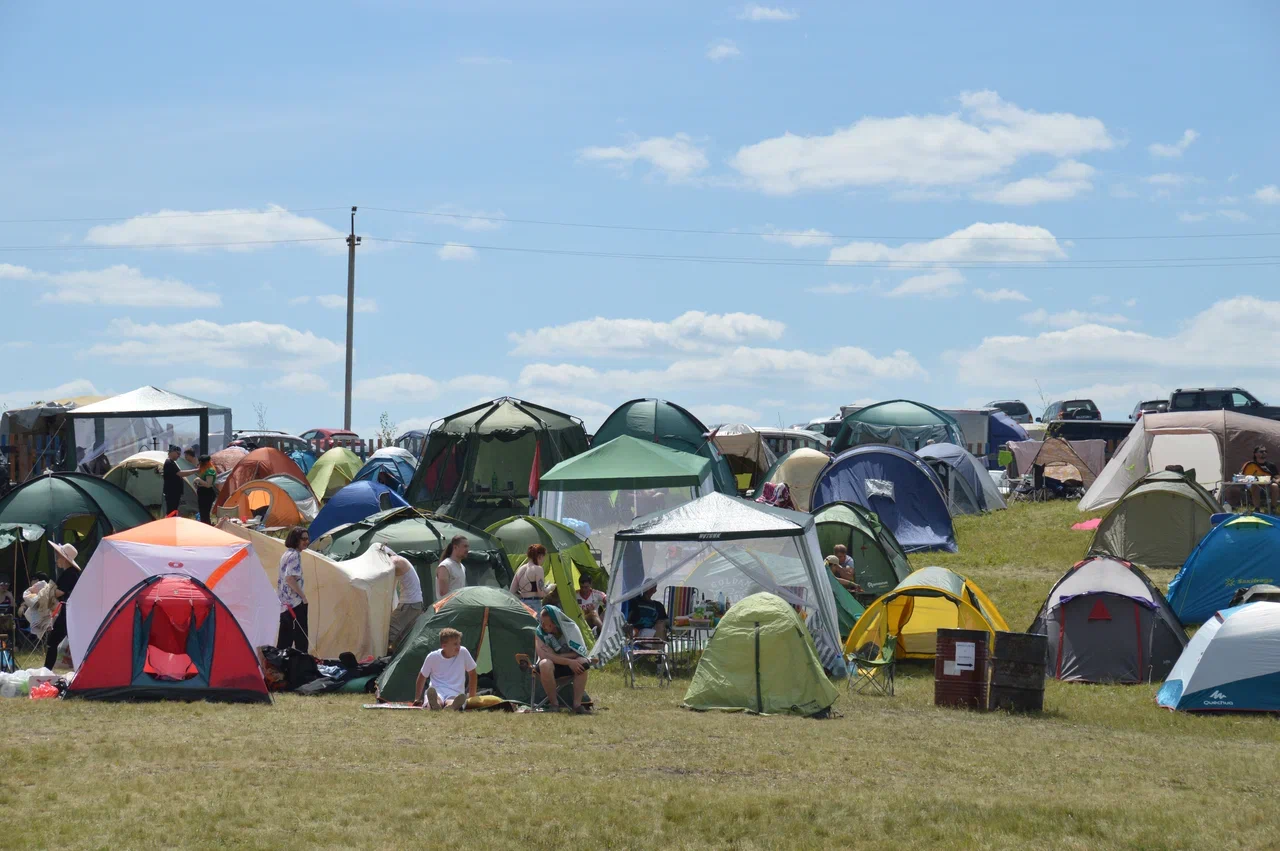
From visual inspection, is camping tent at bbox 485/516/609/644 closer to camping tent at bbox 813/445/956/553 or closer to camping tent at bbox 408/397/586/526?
camping tent at bbox 408/397/586/526

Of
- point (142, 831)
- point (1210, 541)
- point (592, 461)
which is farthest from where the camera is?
point (592, 461)

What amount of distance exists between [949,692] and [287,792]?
7308mm

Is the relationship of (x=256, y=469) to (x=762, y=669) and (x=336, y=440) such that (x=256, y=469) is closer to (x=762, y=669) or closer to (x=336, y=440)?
(x=336, y=440)

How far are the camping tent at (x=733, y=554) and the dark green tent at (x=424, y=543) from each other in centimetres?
177

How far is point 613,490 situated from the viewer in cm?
2120

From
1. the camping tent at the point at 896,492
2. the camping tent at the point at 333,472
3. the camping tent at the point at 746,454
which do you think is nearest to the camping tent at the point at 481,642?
the camping tent at the point at 896,492

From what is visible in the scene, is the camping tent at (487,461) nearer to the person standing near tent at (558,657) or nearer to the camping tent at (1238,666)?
the person standing near tent at (558,657)

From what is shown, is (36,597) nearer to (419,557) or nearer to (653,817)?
(419,557)

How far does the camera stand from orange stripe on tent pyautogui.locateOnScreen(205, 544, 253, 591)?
1498 cm

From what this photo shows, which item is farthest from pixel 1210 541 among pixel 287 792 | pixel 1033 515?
pixel 287 792

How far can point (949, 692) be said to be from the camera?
45.7ft

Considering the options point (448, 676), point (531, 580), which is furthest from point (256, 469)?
point (448, 676)

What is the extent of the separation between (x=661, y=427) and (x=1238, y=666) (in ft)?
54.4

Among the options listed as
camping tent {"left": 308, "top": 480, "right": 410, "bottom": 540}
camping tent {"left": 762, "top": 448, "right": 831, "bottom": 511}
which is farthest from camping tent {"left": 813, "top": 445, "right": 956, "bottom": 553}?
camping tent {"left": 308, "top": 480, "right": 410, "bottom": 540}
